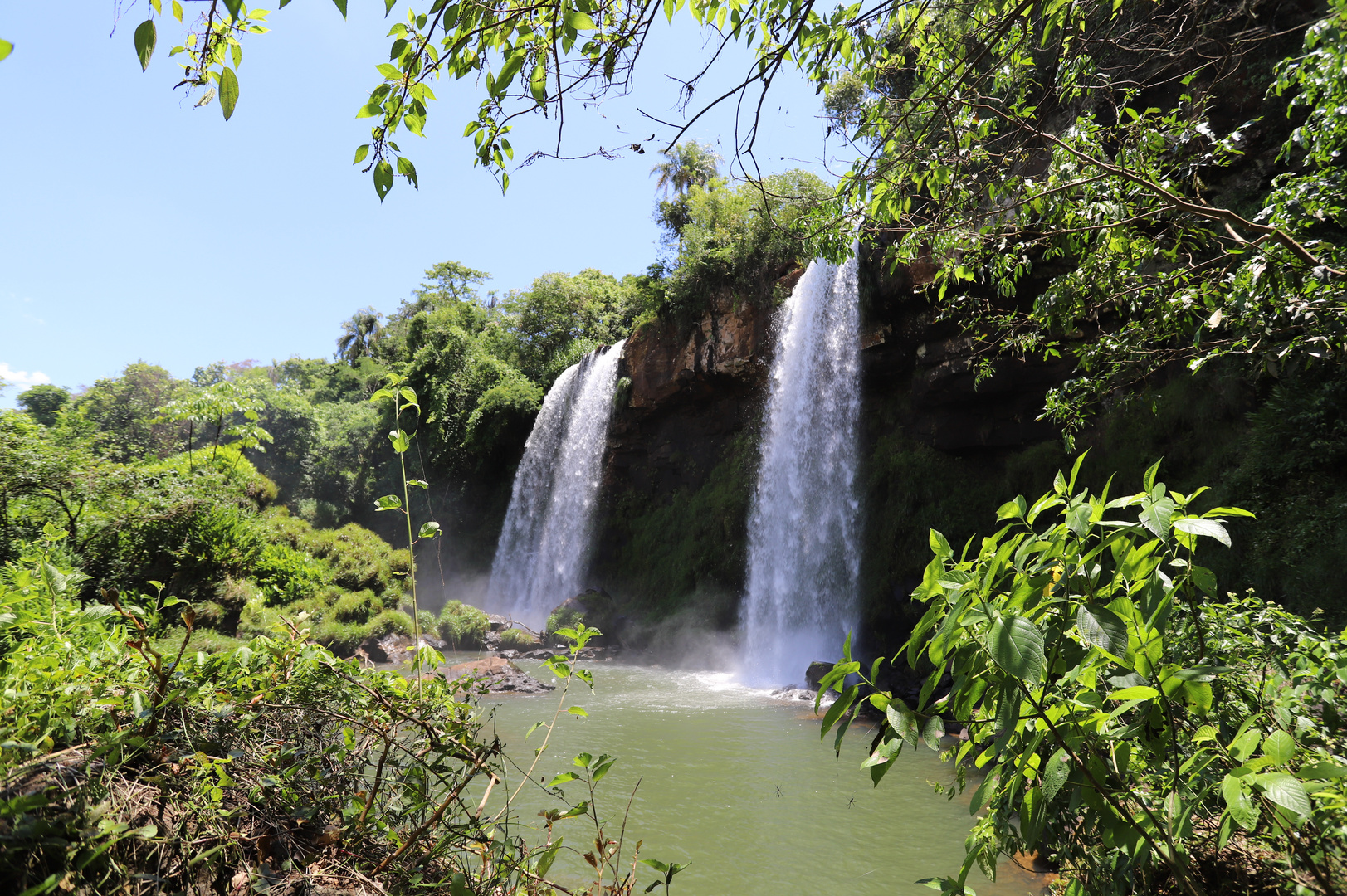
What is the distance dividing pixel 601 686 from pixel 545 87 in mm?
11499

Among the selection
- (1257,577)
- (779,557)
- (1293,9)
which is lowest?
(779,557)

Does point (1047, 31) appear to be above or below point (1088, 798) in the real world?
above

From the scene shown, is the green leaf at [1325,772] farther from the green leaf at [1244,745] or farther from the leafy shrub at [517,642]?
the leafy shrub at [517,642]

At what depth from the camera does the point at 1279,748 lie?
0.94m

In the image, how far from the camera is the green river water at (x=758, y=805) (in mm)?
4426

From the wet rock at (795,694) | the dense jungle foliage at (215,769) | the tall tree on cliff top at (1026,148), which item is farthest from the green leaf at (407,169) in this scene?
the wet rock at (795,694)

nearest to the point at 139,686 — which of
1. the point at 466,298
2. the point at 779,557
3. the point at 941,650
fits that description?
the point at 941,650

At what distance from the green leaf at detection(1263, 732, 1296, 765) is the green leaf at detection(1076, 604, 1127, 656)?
8.8 inches

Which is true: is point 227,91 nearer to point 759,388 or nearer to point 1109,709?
point 1109,709

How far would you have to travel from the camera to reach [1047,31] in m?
2.33

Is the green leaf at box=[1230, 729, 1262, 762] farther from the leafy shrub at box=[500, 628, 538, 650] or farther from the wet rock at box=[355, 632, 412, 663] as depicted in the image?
the leafy shrub at box=[500, 628, 538, 650]

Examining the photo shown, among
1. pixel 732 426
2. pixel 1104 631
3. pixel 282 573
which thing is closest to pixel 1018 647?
pixel 1104 631

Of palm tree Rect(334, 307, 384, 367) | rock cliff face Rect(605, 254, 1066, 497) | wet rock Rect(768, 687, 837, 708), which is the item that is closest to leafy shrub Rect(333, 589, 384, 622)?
rock cliff face Rect(605, 254, 1066, 497)

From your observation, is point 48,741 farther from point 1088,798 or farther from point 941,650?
point 1088,798
